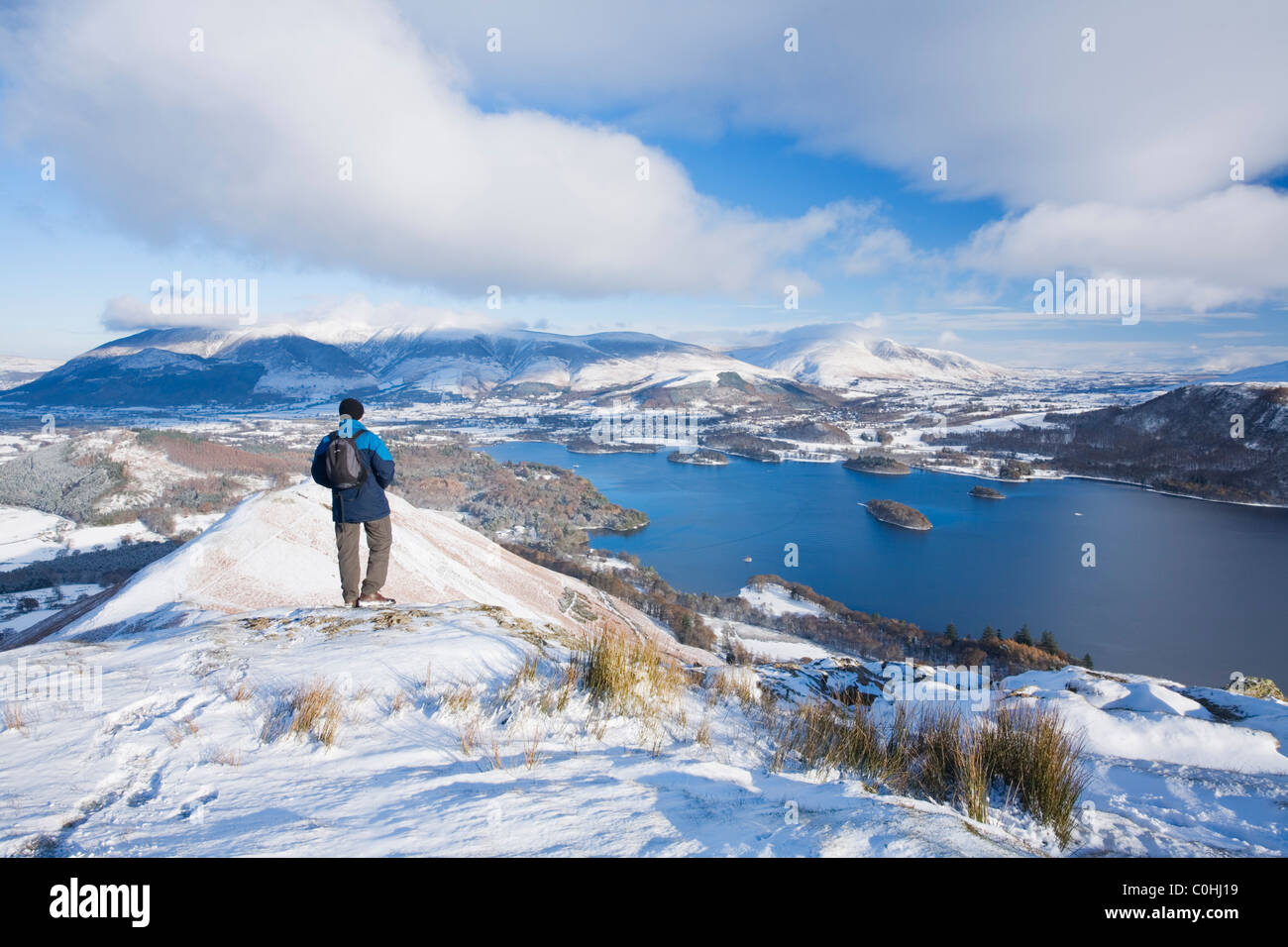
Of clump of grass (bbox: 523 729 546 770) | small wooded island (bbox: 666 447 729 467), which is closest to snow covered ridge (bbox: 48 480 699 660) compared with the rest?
clump of grass (bbox: 523 729 546 770)

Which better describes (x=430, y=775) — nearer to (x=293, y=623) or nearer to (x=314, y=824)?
(x=314, y=824)

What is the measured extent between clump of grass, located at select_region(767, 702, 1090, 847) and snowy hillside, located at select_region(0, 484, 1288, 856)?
7 centimetres

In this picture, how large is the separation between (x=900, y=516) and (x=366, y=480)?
54.6 m

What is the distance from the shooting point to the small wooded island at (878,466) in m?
77.4

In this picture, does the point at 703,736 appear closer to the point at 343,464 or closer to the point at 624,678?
the point at 624,678

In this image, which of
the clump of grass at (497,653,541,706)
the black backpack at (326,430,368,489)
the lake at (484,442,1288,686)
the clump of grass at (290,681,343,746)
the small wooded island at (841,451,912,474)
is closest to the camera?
the clump of grass at (290,681,343,746)

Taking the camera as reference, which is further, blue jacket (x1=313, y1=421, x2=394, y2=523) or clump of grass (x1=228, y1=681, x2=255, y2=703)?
blue jacket (x1=313, y1=421, x2=394, y2=523)

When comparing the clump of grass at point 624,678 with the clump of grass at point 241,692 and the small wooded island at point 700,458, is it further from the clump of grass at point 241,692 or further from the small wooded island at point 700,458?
the small wooded island at point 700,458

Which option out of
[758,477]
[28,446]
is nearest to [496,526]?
[758,477]

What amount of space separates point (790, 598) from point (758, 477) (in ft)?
133

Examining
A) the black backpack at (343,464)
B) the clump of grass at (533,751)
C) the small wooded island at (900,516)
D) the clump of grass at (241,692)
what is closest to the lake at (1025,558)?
the small wooded island at (900,516)

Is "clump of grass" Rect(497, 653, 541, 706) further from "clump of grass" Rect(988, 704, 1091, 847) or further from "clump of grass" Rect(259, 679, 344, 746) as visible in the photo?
"clump of grass" Rect(988, 704, 1091, 847)

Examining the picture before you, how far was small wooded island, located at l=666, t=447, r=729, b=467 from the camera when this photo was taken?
280 feet

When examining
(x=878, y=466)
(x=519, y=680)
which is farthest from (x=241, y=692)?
(x=878, y=466)
